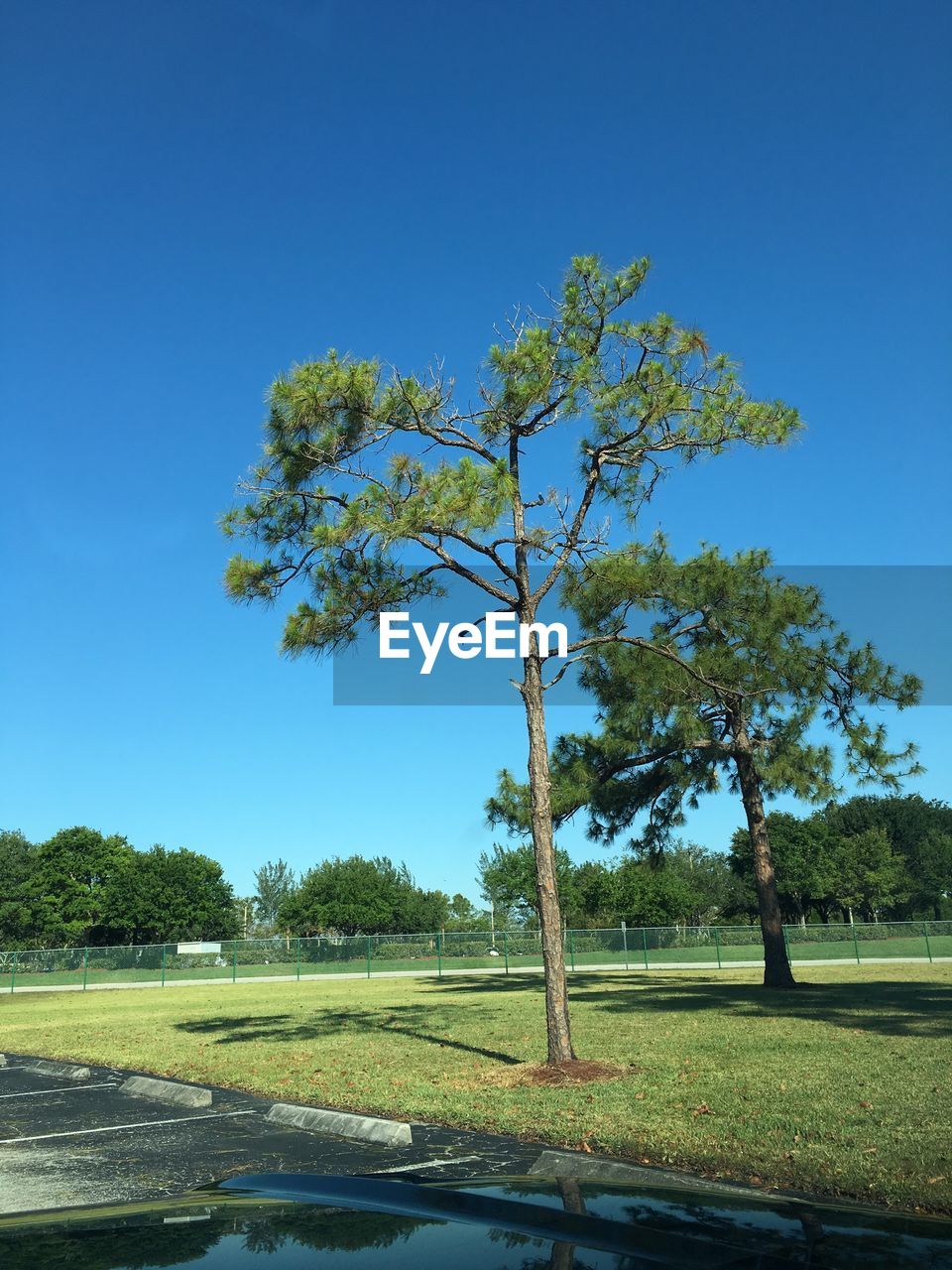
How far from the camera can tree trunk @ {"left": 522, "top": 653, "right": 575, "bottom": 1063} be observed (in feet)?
35.2

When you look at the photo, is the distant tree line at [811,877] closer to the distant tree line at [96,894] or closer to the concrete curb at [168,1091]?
the distant tree line at [96,894]

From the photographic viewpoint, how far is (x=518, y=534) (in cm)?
1223

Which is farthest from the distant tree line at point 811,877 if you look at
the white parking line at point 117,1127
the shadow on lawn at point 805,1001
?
the white parking line at point 117,1127

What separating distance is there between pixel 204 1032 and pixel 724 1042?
10006 mm

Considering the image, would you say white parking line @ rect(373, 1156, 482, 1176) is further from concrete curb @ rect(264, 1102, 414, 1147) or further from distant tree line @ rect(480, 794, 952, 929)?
distant tree line @ rect(480, 794, 952, 929)

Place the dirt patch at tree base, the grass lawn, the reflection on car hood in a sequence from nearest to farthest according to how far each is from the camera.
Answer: the reflection on car hood
the grass lawn
the dirt patch at tree base

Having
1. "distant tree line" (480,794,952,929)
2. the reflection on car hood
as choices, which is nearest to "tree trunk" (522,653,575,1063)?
the reflection on car hood

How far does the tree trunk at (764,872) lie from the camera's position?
23250 millimetres

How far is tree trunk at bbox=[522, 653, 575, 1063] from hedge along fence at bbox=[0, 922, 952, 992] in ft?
109

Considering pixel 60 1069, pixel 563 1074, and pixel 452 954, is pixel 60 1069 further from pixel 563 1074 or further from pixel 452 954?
pixel 452 954

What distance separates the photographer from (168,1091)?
10.9 meters

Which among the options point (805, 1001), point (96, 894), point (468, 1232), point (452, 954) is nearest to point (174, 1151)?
point (468, 1232)

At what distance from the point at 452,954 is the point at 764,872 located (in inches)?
1029

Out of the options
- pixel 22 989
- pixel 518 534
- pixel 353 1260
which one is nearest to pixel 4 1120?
pixel 518 534
